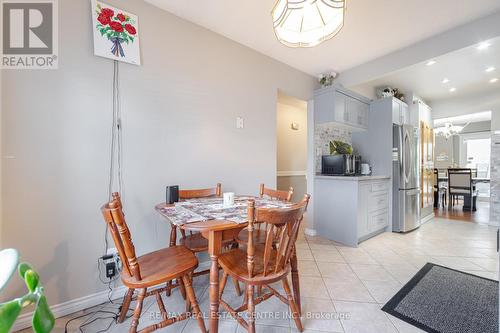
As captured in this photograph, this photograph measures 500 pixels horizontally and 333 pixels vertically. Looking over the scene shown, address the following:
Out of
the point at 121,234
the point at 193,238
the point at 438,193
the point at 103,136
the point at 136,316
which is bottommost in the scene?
the point at 136,316

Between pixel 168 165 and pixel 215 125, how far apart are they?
0.66m

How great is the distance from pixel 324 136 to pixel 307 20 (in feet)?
7.15

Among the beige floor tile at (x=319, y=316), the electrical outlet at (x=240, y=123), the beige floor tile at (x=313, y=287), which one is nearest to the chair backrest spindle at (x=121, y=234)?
the beige floor tile at (x=319, y=316)

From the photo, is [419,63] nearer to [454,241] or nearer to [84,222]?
[454,241]

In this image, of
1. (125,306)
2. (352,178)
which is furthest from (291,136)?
(125,306)

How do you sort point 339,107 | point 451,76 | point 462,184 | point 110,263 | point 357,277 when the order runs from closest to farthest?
point 110,263 → point 357,277 → point 339,107 → point 451,76 → point 462,184

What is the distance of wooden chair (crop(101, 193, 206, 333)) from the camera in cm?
104

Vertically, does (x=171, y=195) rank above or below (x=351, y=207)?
above

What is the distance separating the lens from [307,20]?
4.78 ft

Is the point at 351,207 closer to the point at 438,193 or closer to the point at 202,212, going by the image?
the point at 202,212

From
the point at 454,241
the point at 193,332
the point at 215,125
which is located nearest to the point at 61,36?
the point at 215,125

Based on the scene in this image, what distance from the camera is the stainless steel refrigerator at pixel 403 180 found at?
322 cm

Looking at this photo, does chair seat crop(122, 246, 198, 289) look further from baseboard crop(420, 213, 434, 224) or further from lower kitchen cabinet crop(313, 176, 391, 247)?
baseboard crop(420, 213, 434, 224)
